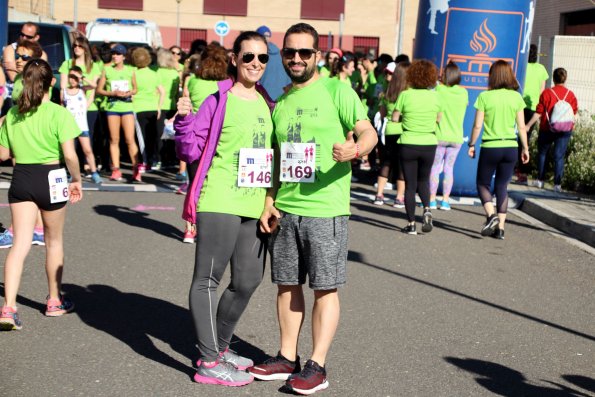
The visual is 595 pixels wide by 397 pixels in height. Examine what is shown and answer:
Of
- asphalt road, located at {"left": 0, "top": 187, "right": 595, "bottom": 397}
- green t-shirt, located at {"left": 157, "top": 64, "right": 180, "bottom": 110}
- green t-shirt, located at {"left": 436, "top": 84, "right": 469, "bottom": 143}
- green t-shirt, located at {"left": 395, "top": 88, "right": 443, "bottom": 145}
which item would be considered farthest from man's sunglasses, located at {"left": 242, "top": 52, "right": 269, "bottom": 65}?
green t-shirt, located at {"left": 157, "top": 64, "right": 180, "bottom": 110}

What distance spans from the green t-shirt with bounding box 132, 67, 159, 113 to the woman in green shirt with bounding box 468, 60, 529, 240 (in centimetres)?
569

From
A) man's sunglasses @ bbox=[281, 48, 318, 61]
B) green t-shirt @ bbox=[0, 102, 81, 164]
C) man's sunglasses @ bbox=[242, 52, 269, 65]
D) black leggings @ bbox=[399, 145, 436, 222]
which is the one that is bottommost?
black leggings @ bbox=[399, 145, 436, 222]

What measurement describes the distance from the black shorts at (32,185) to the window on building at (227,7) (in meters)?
46.2

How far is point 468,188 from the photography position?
1434cm

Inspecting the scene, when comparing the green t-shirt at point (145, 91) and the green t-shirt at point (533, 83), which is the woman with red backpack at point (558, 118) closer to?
the green t-shirt at point (533, 83)

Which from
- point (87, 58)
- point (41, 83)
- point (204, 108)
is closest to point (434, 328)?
point (204, 108)

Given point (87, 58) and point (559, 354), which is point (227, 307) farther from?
point (87, 58)

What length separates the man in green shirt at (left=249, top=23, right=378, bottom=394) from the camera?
213 inches

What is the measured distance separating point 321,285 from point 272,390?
0.64 m

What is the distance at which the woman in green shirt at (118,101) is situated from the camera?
1433 cm

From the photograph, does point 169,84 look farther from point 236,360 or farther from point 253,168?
point 253,168

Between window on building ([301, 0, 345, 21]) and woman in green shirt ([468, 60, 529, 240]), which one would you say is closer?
woman in green shirt ([468, 60, 529, 240])

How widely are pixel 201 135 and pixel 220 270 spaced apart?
74 centimetres

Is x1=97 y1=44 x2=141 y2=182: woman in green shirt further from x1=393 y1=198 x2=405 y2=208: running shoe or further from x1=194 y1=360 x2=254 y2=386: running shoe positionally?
x1=194 y1=360 x2=254 y2=386: running shoe
